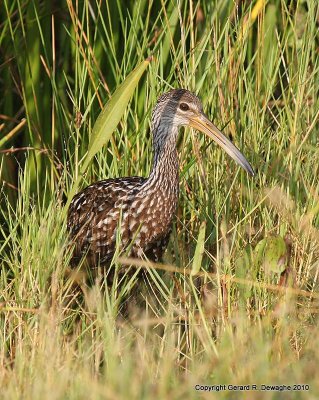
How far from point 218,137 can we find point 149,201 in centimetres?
43

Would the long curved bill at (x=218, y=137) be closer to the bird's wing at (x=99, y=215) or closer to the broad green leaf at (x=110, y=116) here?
the bird's wing at (x=99, y=215)

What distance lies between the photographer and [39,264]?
456cm

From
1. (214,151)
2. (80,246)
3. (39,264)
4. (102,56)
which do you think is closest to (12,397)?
(39,264)

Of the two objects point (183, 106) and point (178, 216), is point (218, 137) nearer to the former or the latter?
point (183, 106)

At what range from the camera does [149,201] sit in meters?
4.91

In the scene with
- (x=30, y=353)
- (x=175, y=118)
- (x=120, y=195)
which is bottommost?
(x=30, y=353)

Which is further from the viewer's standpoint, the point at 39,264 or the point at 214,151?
the point at 214,151

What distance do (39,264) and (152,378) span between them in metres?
1.10

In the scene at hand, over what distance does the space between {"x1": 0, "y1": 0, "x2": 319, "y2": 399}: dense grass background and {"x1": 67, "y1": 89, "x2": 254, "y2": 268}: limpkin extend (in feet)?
0.57

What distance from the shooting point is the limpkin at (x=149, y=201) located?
4891 millimetres

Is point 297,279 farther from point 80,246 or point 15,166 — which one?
point 15,166

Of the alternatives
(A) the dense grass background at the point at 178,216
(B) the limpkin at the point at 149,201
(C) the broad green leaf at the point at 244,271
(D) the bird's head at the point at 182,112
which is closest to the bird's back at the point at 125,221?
(B) the limpkin at the point at 149,201

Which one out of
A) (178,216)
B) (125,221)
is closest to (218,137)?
(125,221)

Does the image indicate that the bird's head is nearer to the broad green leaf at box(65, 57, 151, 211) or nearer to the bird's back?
the bird's back
